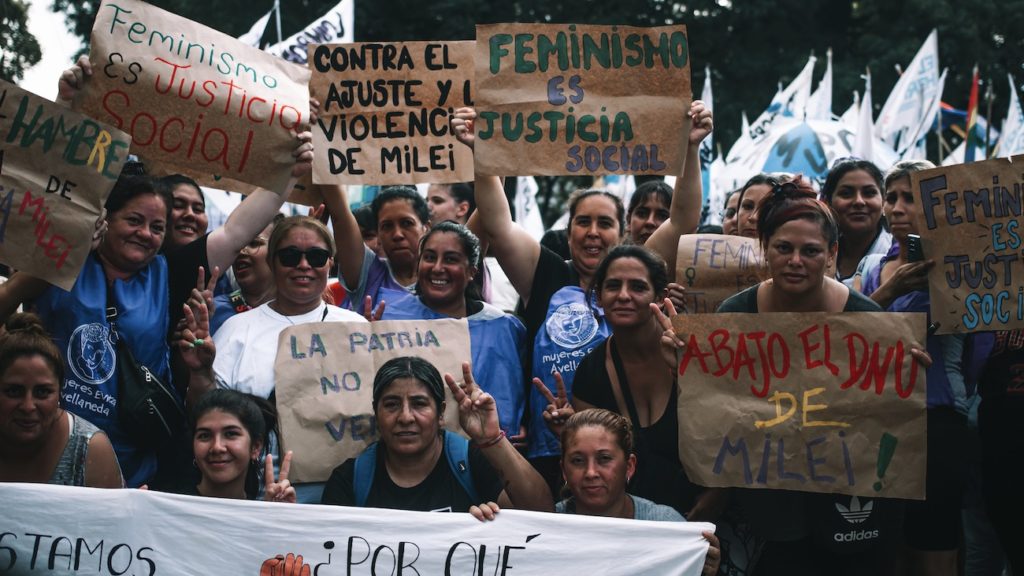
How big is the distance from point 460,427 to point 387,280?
127cm

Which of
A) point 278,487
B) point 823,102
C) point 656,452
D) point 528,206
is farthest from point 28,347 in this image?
point 823,102

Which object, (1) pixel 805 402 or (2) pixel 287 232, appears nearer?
(1) pixel 805 402

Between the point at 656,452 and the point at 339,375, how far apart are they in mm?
1370

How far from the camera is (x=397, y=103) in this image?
6254 mm

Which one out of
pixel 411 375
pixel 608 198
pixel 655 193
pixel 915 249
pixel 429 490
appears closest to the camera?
pixel 429 490

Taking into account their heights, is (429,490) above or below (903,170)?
below

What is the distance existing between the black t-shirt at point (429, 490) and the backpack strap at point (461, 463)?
0.04 feet

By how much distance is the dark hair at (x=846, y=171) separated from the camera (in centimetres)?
614

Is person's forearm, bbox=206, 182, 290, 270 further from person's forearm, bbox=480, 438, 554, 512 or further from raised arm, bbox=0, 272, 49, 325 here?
person's forearm, bbox=480, 438, 554, 512

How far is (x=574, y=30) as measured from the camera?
5723mm

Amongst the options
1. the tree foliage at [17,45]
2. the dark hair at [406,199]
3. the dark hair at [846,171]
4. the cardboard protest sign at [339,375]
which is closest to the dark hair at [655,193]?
the dark hair at [846,171]

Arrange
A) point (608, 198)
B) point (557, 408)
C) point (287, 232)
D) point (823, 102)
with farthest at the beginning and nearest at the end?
point (823, 102) < point (608, 198) < point (287, 232) < point (557, 408)

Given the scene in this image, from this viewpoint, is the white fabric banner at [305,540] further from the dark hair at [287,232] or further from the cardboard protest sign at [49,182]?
the dark hair at [287,232]

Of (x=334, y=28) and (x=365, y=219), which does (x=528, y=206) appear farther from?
(x=365, y=219)
